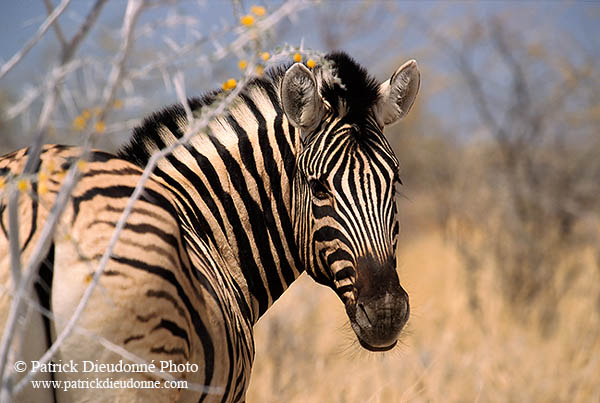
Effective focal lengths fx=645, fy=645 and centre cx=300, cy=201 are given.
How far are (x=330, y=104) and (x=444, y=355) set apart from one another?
403 cm

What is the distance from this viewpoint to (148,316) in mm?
1731

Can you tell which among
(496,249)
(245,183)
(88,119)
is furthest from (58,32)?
(496,249)

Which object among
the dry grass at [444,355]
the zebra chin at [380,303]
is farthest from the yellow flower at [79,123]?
the dry grass at [444,355]

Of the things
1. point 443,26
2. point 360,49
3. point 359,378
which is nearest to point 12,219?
point 359,378

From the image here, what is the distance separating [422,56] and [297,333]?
11011 millimetres

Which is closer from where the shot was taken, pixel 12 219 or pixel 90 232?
pixel 12 219

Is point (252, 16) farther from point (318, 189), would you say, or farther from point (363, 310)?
point (363, 310)

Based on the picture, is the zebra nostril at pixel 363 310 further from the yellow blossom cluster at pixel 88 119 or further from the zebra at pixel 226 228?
the yellow blossom cluster at pixel 88 119

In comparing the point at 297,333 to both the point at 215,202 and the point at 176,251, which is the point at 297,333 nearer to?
the point at 215,202

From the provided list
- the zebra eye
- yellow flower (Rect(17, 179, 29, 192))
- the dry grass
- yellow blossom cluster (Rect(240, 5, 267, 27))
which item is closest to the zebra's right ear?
the zebra eye

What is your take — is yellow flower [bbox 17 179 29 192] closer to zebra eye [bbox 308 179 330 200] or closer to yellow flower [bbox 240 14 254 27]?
yellow flower [bbox 240 14 254 27]

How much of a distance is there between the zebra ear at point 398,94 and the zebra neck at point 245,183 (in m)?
0.40

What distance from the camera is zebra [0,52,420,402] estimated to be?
1.68 m

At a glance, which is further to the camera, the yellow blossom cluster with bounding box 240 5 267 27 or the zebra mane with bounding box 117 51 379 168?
the zebra mane with bounding box 117 51 379 168
